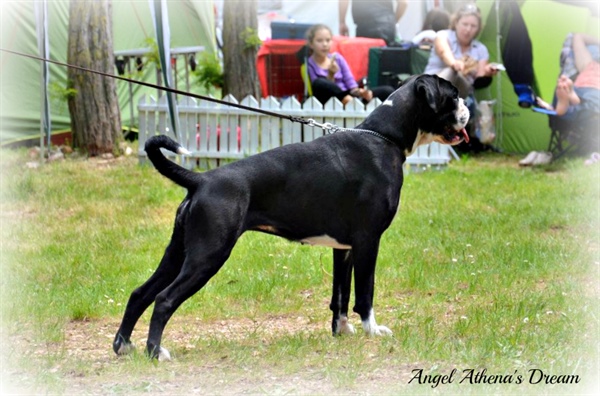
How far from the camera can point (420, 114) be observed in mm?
5656

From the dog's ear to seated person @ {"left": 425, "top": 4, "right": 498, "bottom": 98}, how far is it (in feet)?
23.7

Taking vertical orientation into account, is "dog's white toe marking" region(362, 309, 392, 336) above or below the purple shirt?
below

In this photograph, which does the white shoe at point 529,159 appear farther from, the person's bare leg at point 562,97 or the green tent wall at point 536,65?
the green tent wall at point 536,65

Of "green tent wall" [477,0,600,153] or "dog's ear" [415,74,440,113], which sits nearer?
"dog's ear" [415,74,440,113]

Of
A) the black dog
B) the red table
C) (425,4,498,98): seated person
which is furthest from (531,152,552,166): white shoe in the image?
the black dog

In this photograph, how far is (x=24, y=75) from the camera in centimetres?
1468

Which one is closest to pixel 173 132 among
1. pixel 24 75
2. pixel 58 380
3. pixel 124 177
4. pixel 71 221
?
pixel 124 177

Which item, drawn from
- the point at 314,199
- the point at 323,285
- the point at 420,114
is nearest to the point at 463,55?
the point at 323,285

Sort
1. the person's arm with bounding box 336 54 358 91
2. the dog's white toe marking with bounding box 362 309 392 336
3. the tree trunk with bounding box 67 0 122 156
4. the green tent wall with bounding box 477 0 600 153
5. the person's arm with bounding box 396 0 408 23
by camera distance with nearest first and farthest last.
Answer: the dog's white toe marking with bounding box 362 309 392 336 < the tree trunk with bounding box 67 0 122 156 < the person's arm with bounding box 336 54 358 91 < the green tent wall with bounding box 477 0 600 153 < the person's arm with bounding box 396 0 408 23

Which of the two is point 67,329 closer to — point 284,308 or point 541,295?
point 284,308

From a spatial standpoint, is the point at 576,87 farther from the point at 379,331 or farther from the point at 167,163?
the point at 167,163

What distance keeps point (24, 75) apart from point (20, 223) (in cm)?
579

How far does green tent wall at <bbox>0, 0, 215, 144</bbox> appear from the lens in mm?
14453

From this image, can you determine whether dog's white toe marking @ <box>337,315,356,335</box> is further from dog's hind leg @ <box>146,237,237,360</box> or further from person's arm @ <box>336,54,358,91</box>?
person's arm @ <box>336,54,358,91</box>
